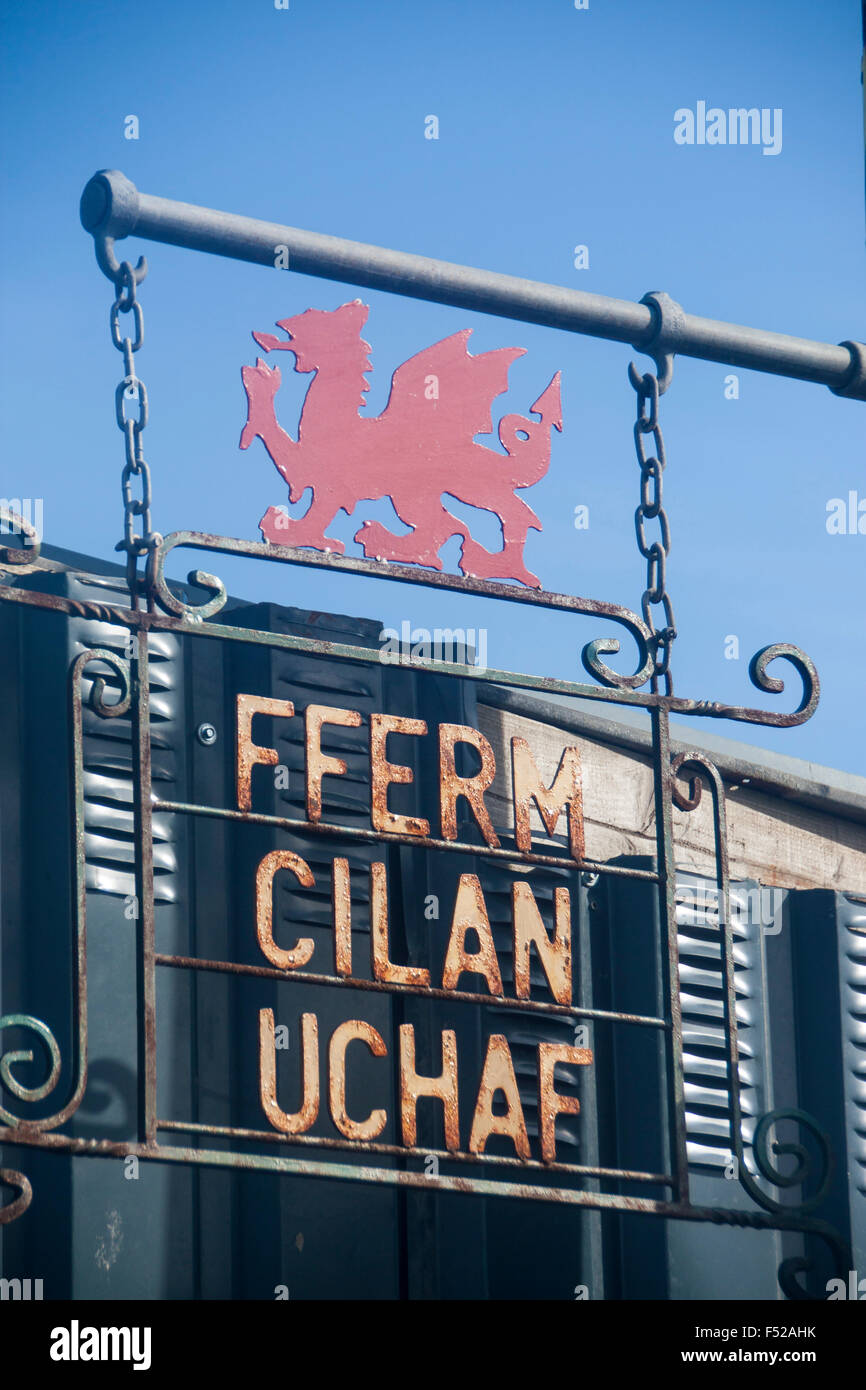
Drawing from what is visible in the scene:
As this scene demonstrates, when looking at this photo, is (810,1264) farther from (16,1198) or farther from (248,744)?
(16,1198)

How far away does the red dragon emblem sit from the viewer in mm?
5590

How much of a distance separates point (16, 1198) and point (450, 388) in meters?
2.58

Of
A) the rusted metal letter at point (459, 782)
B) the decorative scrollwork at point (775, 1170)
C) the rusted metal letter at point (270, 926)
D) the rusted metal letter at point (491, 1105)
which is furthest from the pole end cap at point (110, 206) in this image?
the decorative scrollwork at point (775, 1170)

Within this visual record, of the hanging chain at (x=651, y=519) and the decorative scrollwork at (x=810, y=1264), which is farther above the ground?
the hanging chain at (x=651, y=519)

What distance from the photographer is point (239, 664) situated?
19.3 feet

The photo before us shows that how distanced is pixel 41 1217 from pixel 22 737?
1.25 metres

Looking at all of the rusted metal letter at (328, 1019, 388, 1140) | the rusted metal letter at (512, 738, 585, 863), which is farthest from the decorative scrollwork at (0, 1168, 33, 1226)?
the rusted metal letter at (512, 738, 585, 863)

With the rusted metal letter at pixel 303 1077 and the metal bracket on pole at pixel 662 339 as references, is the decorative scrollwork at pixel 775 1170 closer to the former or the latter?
the rusted metal letter at pixel 303 1077

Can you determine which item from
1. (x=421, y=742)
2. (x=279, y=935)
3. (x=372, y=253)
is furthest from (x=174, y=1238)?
(x=372, y=253)

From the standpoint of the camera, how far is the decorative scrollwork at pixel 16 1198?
14.6ft

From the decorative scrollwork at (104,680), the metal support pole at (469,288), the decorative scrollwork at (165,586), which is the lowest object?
the decorative scrollwork at (104,680)

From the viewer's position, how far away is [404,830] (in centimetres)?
522

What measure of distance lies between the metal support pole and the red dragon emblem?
223mm

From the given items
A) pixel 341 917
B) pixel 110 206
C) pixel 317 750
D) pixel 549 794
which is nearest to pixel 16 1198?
pixel 341 917
